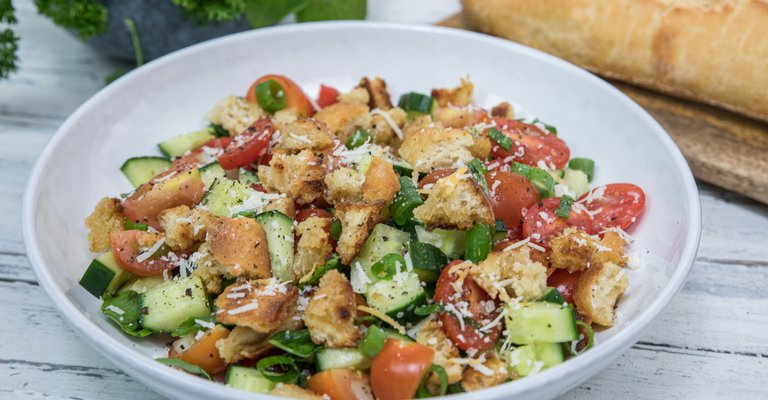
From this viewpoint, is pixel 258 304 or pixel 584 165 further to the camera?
pixel 584 165

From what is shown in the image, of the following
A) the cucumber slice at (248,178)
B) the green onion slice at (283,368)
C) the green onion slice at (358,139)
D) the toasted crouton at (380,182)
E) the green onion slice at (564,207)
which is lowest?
the green onion slice at (283,368)

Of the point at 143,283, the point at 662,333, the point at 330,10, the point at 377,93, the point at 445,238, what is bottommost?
the point at 662,333

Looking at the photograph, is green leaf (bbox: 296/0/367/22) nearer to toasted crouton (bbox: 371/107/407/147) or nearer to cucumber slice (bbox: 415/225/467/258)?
toasted crouton (bbox: 371/107/407/147)

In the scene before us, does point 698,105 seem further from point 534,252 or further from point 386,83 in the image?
point 534,252

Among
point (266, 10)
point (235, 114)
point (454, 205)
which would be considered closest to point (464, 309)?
point (454, 205)

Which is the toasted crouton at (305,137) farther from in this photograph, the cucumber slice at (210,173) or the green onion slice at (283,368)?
the green onion slice at (283,368)

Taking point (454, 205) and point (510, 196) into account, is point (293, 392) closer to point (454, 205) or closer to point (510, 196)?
point (454, 205)

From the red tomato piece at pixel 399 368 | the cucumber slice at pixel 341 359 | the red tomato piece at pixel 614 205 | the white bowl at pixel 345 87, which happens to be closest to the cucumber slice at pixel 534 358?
the white bowl at pixel 345 87
